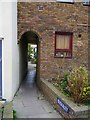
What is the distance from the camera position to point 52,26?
11.2 meters

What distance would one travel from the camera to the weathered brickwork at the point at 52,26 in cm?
1102

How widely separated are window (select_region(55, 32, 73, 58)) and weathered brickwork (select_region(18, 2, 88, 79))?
0.21 meters

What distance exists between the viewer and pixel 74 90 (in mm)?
7004

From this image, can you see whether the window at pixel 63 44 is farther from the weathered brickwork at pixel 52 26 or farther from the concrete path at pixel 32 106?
the concrete path at pixel 32 106

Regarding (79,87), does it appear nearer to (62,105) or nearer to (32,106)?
(62,105)

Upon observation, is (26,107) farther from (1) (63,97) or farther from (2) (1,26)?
(2) (1,26)

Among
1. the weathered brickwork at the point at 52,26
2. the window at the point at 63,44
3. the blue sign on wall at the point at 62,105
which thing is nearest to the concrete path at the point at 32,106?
the blue sign on wall at the point at 62,105

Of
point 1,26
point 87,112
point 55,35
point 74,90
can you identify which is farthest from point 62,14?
point 87,112

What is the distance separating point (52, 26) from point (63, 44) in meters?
1.06

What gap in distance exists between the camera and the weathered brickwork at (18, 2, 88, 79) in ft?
36.2

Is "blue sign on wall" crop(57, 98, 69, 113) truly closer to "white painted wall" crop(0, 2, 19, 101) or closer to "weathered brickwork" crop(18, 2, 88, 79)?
"white painted wall" crop(0, 2, 19, 101)

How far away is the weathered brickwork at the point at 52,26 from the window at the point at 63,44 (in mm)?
206

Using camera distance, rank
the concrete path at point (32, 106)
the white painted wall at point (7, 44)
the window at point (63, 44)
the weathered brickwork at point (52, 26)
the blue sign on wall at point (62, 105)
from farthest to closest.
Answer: the window at point (63, 44) → the weathered brickwork at point (52, 26) → the white painted wall at point (7, 44) → the concrete path at point (32, 106) → the blue sign on wall at point (62, 105)

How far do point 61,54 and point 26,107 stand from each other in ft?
12.6
